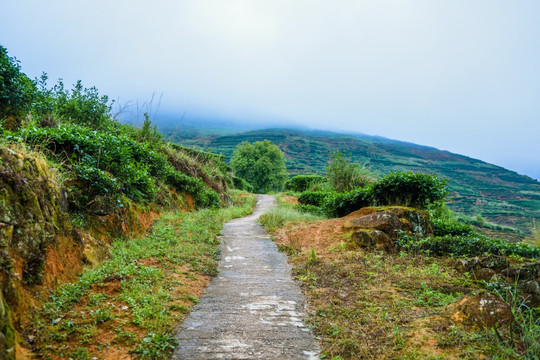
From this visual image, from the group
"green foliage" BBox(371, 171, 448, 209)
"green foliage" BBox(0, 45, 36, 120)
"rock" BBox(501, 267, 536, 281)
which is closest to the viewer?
"rock" BBox(501, 267, 536, 281)

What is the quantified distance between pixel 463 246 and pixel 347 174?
9.12m

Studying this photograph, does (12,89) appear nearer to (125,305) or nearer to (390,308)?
(125,305)

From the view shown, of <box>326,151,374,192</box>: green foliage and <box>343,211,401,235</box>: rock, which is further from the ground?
<box>326,151,374,192</box>: green foliage

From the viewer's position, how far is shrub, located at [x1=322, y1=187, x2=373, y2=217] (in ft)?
34.5

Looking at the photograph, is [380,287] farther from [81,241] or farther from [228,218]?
[228,218]

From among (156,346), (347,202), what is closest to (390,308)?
(156,346)

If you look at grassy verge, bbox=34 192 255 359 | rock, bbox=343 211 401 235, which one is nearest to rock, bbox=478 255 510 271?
rock, bbox=343 211 401 235

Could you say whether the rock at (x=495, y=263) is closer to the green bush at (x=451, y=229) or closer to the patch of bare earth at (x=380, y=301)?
the patch of bare earth at (x=380, y=301)

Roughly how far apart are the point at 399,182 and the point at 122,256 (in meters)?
7.91

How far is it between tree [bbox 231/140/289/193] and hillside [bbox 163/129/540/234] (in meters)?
12.3

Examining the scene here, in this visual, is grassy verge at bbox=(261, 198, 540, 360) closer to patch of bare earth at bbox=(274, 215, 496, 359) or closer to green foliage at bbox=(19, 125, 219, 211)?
patch of bare earth at bbox=(274, 215, 496, 359)

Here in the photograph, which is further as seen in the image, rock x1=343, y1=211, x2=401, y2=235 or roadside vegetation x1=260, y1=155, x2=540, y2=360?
rock x1=343, y1=211, x2=401, y2=235

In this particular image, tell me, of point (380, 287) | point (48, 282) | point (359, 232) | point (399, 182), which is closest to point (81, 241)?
point (48, 282)

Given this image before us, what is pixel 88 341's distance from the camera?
120 inches
